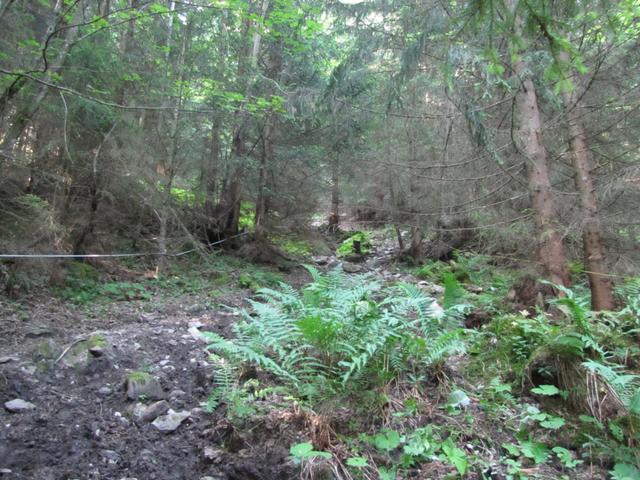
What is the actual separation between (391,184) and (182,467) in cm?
989

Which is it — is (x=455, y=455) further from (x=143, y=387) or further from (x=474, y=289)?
(x=474, y=289)

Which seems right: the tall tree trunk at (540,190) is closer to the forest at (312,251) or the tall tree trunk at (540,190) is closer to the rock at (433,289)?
the forest at (312,251)

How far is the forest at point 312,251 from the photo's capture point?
2.94 meters

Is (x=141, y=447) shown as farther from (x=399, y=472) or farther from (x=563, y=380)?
(x=563, y=380)

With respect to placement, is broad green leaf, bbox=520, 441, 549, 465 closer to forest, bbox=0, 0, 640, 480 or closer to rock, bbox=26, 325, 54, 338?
forest, bbox=0, 0, 640, 480

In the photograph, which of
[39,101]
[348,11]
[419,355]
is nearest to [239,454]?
[419,355]

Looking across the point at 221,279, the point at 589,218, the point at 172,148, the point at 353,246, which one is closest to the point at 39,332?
the point at 221,279

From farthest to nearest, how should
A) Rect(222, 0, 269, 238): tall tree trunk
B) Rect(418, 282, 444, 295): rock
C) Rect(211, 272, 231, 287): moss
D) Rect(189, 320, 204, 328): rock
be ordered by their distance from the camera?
1. Rect(222, 0, 269, 238): tall tree trunk
2. Rect(211, 272, 231, 287): moss
3. Rect(418, 282, 444, 295): rock
4. Rect(189, 320, 204, 328): rock

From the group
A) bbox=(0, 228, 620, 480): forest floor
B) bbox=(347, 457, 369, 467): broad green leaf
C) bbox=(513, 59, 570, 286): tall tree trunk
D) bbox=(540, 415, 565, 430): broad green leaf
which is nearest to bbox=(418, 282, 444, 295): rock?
bbox=(513, 59, 570, 286): tall tree trunk

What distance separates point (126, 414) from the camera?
3514 mm

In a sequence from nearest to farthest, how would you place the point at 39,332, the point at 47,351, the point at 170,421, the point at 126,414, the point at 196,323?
the point at 170,421 < the point at 126,414 < the point at 47,351 < the point at 39,332 < the point at 196,323

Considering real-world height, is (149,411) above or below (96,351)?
below

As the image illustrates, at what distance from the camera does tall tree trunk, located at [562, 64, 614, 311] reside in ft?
18.7

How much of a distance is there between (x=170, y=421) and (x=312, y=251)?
986 centimetres
